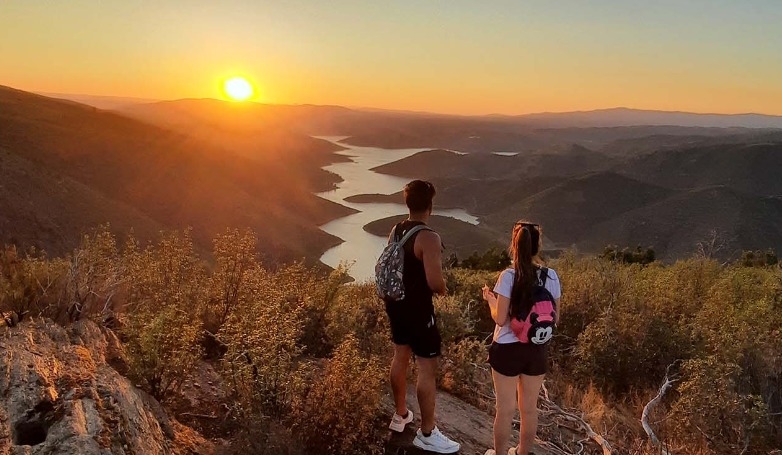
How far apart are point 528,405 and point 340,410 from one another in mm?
1247

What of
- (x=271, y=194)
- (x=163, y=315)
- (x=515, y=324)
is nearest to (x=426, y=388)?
(x=515, y=324)

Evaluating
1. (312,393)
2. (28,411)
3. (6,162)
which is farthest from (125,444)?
(6,162)

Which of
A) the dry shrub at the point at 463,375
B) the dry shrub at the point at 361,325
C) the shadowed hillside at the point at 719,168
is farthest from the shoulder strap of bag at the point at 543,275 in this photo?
the shadowed hillside at the point at 719,168

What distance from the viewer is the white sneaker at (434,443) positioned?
3.54 meters

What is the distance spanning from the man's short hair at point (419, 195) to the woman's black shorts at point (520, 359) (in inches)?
39.3

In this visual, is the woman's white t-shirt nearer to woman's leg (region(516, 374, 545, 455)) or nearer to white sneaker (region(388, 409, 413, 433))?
woman's leg (region(516, 374, 545, 455))

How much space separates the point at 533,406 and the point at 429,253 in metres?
1.28

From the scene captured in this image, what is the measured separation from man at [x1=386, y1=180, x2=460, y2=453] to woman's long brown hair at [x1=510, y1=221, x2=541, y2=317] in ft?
1.48

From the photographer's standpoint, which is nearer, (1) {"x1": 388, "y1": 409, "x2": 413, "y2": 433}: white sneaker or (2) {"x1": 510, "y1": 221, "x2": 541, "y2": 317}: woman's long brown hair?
(2) {"x1": 510, "y1": 221, "x2": 541, "y2": 317}: woman's long brown hair

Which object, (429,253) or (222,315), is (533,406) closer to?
(429,253)

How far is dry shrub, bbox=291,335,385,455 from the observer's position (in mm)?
3131

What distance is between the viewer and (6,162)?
40.2 m

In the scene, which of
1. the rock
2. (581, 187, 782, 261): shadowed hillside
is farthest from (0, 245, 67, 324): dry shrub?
(581, 187, 782, 261): shadowed hillside

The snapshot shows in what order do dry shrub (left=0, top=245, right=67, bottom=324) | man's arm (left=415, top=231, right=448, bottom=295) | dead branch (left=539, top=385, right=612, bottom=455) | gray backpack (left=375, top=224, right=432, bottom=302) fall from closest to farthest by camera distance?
man's arm (left=415, top=231, right=448, bottom=295), gray backpack (left=375, top=224, right=432, bottom=302), dry shrub (left=0, top=245, right=67, bottom=324), dead branch (left=539, top=385, right=612, bottom=455)
